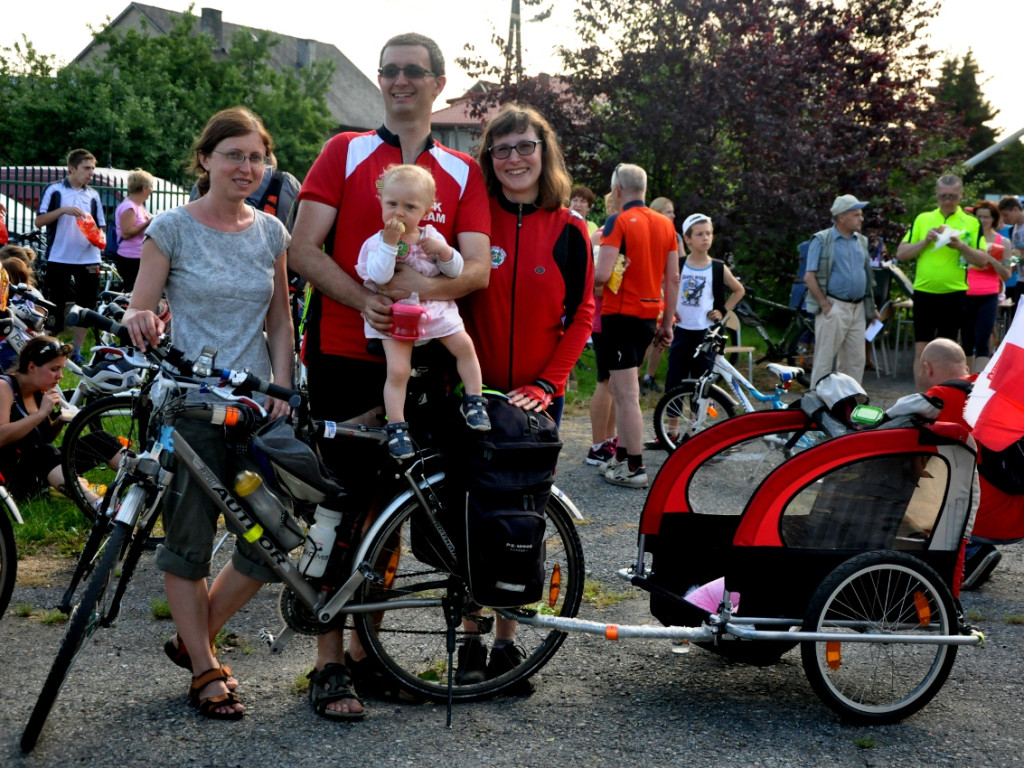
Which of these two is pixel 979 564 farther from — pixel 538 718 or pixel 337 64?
pixel 337 64

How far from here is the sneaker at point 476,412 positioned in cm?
351

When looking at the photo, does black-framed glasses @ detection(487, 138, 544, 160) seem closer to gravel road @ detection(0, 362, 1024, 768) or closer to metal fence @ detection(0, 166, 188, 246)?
gravel road @ detection(0, 362, 1024, 768)

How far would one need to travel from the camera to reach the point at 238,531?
11.6 feet

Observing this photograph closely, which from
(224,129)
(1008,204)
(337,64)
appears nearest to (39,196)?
(1008,204)

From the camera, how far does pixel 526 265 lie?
3.77m

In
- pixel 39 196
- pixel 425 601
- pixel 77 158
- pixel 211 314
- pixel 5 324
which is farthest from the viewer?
pixel 39 196

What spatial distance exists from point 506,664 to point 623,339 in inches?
146

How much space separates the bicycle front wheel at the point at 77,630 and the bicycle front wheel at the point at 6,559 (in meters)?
0.93

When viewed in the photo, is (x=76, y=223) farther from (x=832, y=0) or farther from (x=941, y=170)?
(x=941, y=170)

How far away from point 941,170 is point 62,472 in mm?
15019

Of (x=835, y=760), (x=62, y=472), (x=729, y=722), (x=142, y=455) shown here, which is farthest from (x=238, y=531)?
(x=62, y=472)

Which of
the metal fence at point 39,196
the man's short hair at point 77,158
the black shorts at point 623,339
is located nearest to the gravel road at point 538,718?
the black shorts at point 623,339

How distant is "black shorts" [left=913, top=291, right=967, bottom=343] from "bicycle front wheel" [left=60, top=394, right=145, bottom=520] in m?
7.50

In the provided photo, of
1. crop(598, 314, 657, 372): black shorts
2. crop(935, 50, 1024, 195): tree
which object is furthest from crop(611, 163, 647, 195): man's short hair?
crop(935, 50, 1024, 195): tree
